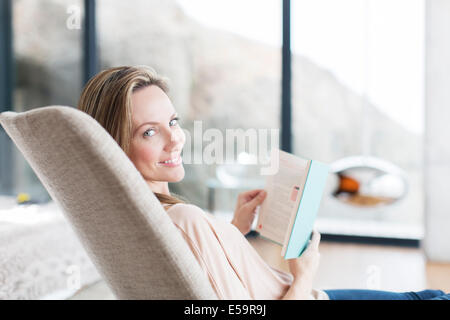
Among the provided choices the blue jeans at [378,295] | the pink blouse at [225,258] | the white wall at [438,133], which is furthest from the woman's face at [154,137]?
the white wall at [438,133]

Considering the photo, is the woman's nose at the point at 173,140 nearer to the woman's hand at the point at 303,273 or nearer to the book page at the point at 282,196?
the book page at the point at 282,196

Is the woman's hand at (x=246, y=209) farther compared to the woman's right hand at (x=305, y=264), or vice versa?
the woman's hand at (x=246, y=209)

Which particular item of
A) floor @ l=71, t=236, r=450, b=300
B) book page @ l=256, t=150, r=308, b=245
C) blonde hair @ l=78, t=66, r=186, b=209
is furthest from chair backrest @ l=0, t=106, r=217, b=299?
floor @ l=71, t=236, r=450, b=300

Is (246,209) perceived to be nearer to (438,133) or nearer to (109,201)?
(109,201)

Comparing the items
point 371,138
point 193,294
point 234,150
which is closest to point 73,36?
point 234,150

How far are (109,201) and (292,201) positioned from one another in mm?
421

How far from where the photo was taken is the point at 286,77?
11.2ft

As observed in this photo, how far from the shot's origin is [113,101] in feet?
2.89

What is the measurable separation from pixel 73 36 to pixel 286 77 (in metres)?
1.98

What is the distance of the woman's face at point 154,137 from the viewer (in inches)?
35.6

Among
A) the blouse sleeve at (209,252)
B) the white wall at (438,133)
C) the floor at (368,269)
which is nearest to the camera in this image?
the blouse sleeve at (209,252)

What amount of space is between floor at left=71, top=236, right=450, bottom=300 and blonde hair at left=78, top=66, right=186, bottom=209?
152cm

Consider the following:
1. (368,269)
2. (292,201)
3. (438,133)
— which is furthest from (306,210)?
(438,133)

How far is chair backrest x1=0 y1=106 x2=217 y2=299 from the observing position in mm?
641
